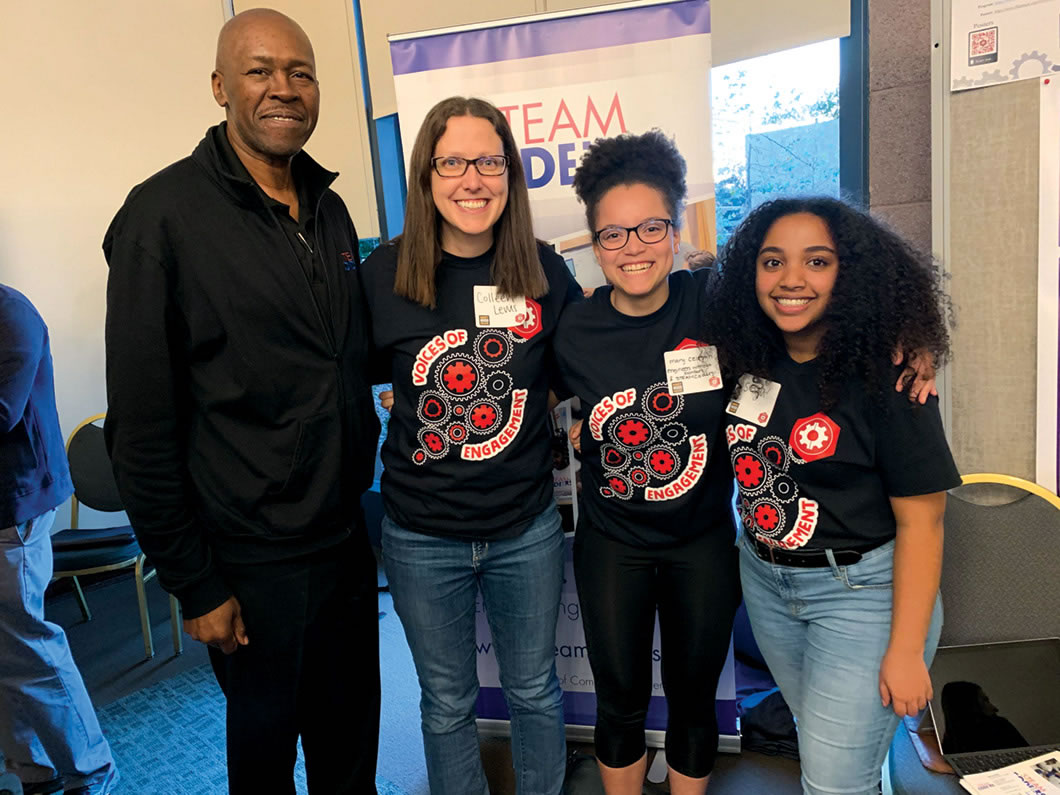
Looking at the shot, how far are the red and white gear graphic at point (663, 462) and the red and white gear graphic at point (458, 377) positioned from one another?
0.40 m

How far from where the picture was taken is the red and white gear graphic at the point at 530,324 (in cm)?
147

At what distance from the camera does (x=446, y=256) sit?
1.48 m

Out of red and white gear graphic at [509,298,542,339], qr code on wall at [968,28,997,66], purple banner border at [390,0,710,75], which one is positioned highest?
purple banner border at [390,0,710,75]

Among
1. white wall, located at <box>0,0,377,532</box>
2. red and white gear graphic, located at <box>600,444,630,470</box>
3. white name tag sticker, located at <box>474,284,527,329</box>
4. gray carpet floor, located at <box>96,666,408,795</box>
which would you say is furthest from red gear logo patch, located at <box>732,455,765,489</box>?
white wall, located at <box>0,0,377,532</box>

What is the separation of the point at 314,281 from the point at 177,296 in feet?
0.81

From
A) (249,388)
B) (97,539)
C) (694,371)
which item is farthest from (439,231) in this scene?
(97,539)

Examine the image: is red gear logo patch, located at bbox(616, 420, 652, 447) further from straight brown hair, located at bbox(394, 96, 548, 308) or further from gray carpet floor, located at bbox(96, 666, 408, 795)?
gray carpet floor, located at bbox(96, 666, 408, 795)

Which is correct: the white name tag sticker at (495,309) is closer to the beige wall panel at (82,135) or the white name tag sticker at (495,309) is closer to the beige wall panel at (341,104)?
the beige wall panel at (341,104)

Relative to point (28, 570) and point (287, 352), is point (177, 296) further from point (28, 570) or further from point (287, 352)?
point (28, 570)

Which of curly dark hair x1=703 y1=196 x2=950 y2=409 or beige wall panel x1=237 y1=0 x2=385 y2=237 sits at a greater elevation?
beige wall panel x1=237 y1=0 x2=385 y2=237

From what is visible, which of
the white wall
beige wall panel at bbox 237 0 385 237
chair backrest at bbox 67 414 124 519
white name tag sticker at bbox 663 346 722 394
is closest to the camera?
white name tag sticker at bbox 663 346 722 394

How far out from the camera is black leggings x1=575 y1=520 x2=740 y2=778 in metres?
1.45

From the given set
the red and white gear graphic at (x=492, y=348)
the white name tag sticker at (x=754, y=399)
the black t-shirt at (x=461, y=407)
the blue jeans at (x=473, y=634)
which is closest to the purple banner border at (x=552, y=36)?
the black t-shirt at (x=461, y=407)

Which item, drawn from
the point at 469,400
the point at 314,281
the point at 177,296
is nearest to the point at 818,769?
the point at 469,400
